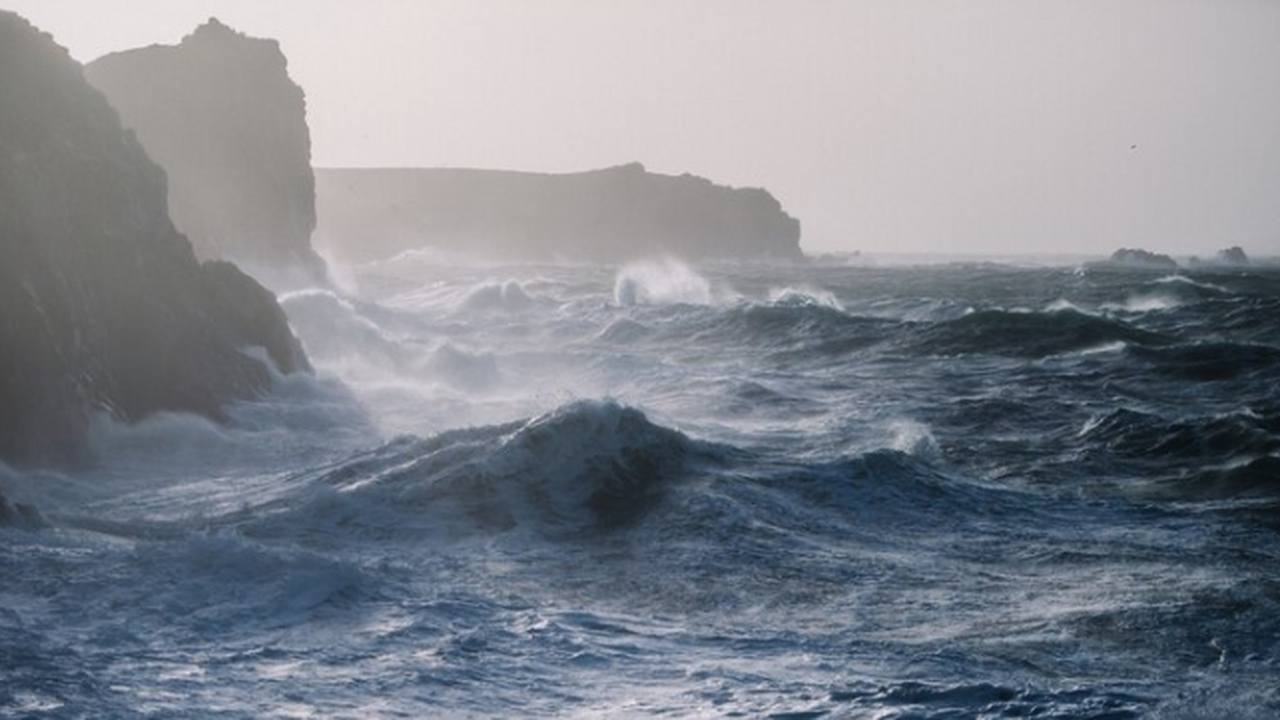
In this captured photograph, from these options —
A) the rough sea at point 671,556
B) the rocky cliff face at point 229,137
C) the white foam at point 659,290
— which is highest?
the rocky cliff face at point 229,137

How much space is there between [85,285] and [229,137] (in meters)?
34.6

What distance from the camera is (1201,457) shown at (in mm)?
15648

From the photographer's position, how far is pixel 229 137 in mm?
48875

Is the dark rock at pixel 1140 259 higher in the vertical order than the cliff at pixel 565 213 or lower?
lower

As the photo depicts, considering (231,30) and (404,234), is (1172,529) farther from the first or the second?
(404,234)

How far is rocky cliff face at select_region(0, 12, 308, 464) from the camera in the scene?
14.0 m

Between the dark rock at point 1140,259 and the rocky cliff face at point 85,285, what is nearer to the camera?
the rocky cliff face at point 85,285

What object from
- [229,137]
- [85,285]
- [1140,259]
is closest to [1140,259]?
[1140,259]

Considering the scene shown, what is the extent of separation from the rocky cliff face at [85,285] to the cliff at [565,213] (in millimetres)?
128840

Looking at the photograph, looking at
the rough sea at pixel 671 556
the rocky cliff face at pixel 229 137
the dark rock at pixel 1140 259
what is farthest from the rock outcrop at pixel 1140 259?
the rough sea at pixel 671 556

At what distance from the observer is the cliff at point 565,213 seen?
151000mm

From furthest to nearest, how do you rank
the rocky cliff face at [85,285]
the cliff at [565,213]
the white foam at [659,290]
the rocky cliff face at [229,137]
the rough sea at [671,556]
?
1. the cliff at [565,213]
2. the white foam at [659,290]
3. the rocky cliff face at [229,137]
4. the rocky cliff face at [85,285]
5. the rough sea at [671,556]

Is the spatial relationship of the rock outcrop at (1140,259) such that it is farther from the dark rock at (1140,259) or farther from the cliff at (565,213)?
the cliff at (565,213)

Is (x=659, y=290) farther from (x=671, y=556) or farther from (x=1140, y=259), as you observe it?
(x=1140, y=259)
